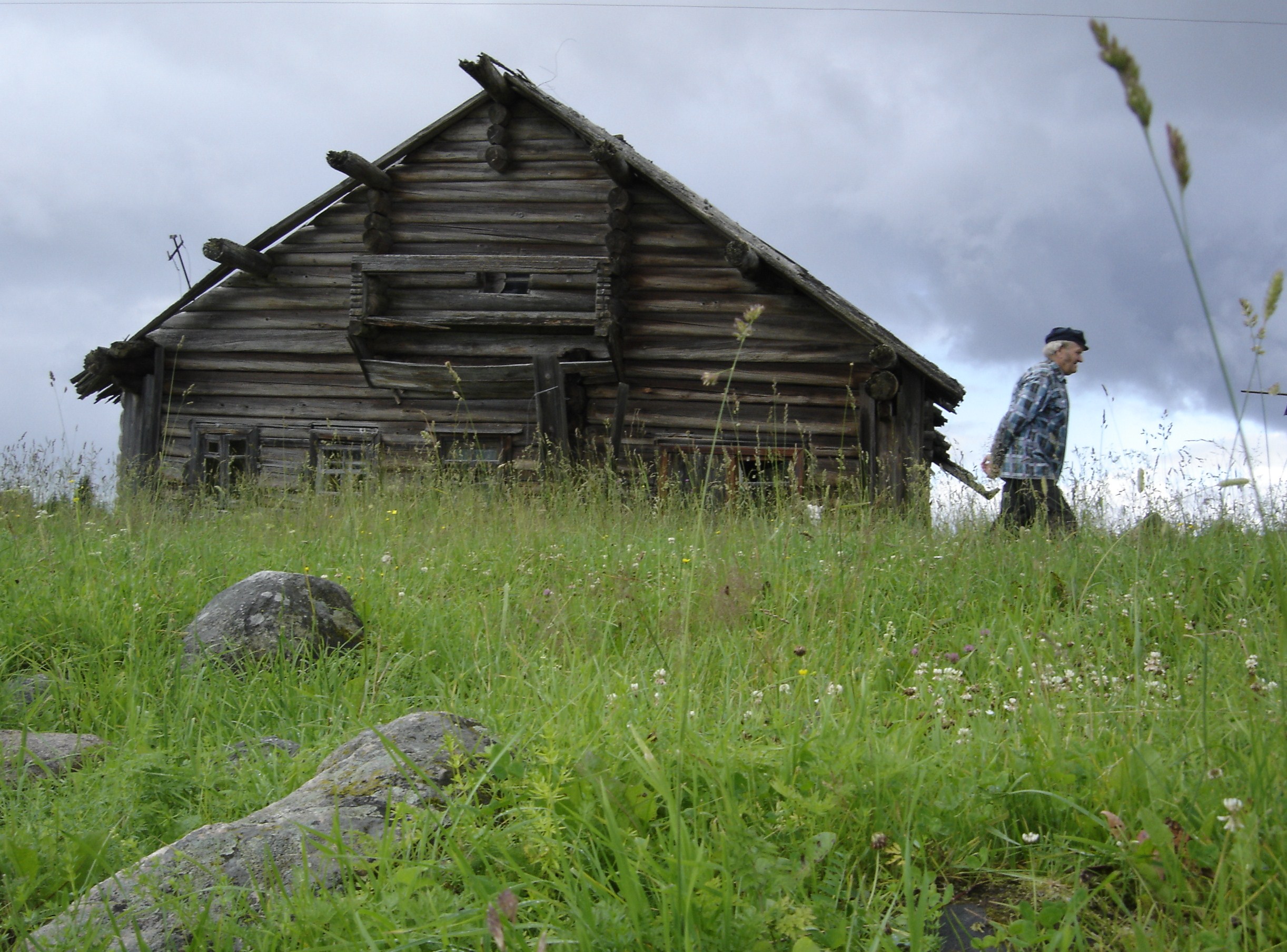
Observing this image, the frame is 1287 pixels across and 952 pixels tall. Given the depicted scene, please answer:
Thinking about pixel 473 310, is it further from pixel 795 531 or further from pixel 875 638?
pixel 875 638

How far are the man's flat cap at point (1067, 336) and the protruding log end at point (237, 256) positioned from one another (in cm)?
977

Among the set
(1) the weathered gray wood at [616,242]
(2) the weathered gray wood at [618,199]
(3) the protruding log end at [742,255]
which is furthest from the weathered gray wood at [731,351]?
(2) the weathered gray wood at [618,199]

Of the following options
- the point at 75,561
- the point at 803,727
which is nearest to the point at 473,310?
the point at 75,561

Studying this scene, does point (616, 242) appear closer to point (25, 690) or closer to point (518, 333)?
point (518, 333)

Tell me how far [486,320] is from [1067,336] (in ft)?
22.0

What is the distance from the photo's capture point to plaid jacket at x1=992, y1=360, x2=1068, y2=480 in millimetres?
7099

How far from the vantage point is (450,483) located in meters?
8.14

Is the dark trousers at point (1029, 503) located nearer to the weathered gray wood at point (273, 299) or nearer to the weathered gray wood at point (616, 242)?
the weathered gray wood at point (616, 242)

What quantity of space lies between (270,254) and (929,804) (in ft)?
40.7

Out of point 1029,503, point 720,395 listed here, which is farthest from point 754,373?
point 1029,503

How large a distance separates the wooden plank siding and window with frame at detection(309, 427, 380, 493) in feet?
0.50

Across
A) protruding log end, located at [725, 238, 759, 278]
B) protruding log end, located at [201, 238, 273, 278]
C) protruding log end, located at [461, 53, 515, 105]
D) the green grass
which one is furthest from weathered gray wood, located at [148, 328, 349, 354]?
the green grass

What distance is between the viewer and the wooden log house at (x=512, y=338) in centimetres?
1055

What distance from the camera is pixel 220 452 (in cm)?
1260
